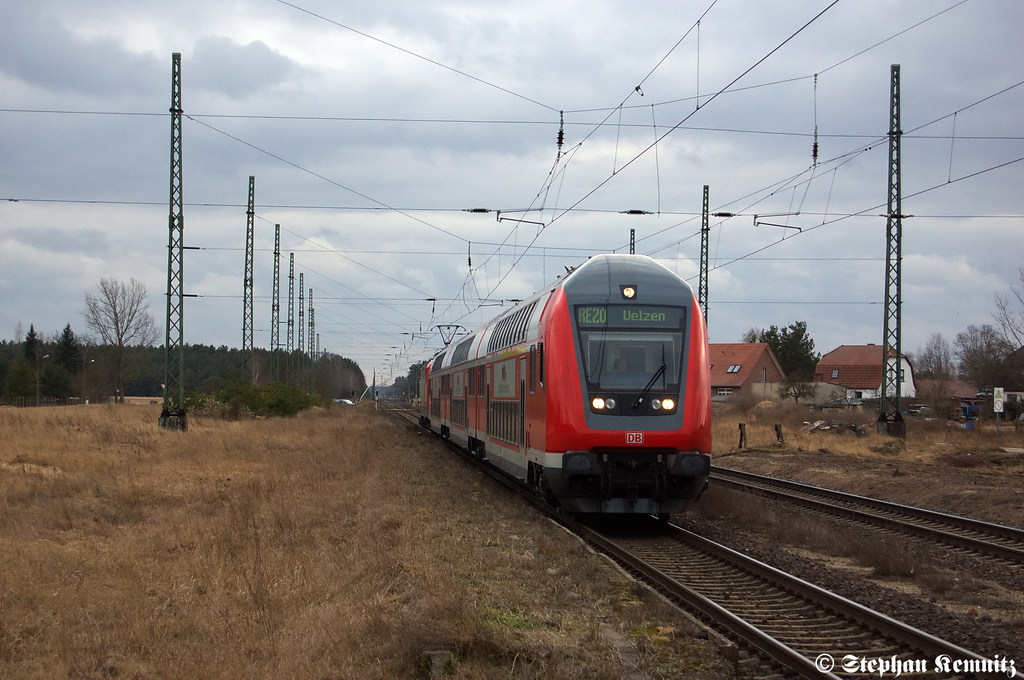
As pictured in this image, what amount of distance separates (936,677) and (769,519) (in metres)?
8.59

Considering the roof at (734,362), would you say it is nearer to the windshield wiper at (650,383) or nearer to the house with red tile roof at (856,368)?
the house with red tile roof at (856,368)

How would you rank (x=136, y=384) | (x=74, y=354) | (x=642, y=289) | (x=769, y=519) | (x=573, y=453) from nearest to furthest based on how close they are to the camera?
(x=573, y=453)
(x=642, y=289)
(x=769, y=519)
(x=74, y=354)
(x=136, y=384)

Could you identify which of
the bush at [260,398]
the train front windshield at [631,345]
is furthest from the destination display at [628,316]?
the bush at [260,398]

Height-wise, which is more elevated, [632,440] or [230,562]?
[632,440]

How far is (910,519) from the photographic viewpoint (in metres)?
15.7

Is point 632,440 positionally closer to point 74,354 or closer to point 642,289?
point 642,289

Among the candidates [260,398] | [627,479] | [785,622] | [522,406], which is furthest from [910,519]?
[260,398]

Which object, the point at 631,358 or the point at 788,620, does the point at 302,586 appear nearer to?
the point at 788,620

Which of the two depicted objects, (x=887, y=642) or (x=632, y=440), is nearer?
(x=887, y=642)

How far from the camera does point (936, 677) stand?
6547mm

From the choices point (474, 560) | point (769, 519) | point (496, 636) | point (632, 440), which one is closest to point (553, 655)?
point (496, 636)

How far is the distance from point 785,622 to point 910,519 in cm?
873

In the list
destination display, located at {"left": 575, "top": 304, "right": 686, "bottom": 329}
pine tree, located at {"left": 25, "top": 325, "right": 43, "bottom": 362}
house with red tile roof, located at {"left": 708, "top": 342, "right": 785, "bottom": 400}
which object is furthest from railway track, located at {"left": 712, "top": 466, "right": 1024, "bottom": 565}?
pine tree, located at {"left": 25, "top": 325, "right": 43, "bottom": 362}

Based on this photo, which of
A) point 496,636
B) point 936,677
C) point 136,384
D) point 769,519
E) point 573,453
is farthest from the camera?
point 136,384
